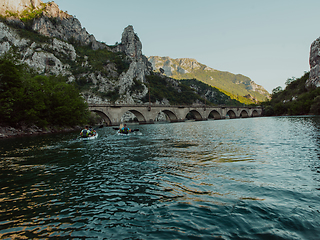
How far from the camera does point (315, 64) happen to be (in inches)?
4063

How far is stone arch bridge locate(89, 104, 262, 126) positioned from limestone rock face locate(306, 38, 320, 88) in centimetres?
3492

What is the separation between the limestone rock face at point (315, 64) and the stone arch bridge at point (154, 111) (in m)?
34.9

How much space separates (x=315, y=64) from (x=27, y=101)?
429ft

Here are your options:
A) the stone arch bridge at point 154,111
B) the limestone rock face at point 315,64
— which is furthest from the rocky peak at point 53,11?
the limestone rock face at point 315,64

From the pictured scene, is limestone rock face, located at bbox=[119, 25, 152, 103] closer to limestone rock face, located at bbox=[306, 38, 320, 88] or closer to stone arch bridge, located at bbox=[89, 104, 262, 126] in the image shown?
stone arch bridge, located at bbox=[89, 104, 262, 126]

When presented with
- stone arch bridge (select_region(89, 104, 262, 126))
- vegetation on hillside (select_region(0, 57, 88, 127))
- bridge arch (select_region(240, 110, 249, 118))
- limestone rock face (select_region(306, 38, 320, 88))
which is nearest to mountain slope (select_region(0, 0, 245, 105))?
stone arch bridge (select_region(89, 104, 262, 126))

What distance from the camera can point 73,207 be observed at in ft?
18.0

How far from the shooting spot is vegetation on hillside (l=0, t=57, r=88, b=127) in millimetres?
29719

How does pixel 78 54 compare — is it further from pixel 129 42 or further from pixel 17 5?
pixel 17 5

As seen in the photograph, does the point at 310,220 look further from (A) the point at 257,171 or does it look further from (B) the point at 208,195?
(A) the point at 257,171

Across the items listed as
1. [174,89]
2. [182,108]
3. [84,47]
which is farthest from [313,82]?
[84,47]

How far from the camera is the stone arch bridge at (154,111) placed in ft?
212

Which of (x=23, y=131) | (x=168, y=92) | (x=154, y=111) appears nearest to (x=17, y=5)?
(x=168, y=92)

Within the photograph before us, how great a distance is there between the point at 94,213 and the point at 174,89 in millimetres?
168822
